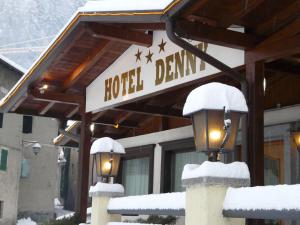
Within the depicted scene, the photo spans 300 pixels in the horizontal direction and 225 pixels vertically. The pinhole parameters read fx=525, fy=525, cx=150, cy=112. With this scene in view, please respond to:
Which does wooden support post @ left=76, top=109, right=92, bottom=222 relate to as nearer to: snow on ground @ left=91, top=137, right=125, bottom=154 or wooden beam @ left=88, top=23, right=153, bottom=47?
wooden beam @ left=88, top=23, right=153, bottom=47

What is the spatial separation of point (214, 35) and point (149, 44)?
9.31ft

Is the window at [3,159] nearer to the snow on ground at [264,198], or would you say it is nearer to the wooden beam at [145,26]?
the wooden beam at [145,26]

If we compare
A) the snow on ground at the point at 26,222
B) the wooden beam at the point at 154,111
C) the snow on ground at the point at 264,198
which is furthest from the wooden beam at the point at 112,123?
the snow on ground at the point at 26,222

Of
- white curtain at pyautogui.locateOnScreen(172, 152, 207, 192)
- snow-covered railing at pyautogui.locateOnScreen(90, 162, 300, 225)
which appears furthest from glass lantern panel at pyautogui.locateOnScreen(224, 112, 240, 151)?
white curtain at pyautogui.locateOnScreen(172, 152, 207, 192)

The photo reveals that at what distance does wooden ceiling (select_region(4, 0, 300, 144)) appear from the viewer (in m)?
6.08

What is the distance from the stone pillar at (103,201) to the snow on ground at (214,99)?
3.06 metres

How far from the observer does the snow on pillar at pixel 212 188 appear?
13.2 ft

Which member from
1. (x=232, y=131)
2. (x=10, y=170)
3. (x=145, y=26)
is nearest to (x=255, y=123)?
(x=232, y=131)

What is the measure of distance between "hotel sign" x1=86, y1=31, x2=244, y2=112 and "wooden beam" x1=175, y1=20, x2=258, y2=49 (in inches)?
12.1

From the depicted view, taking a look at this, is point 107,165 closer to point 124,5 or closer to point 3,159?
point 124,5

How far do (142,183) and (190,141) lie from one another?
2486 millimetres

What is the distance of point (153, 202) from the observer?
18.2 ft

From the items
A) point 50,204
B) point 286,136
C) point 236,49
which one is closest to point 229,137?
point 236,49

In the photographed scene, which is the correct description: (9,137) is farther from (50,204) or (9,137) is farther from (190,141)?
(190,141)
